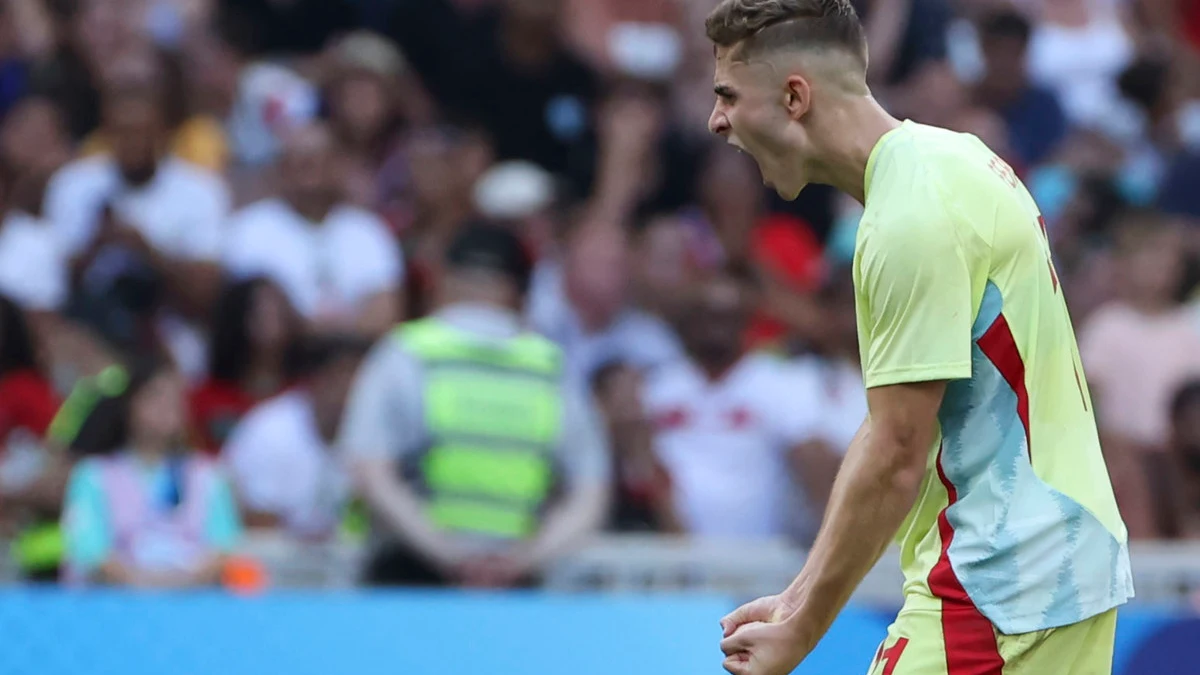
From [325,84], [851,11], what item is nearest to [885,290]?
[851,11]

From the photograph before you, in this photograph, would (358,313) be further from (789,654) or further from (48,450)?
(789,654)

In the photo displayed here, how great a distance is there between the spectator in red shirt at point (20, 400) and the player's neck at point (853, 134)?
4.90m

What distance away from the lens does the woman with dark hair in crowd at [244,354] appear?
8.05m

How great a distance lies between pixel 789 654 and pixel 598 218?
Answer: 19.6 ft

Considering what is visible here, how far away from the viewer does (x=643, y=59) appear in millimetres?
10320

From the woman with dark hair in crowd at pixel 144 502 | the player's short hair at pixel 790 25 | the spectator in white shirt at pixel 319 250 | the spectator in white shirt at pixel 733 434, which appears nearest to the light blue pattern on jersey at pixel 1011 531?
the player's short hair at pixel 790 25

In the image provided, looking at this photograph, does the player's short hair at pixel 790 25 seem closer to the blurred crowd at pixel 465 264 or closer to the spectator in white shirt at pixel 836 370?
the blurred crowd at pixel 465 264

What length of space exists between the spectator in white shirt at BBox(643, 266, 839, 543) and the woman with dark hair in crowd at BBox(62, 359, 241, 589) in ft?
7.02

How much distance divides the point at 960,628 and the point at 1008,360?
0.51 metres

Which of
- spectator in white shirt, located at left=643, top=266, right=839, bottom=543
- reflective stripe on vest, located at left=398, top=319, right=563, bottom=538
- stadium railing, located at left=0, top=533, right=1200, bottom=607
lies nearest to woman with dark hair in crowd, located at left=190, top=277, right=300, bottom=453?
stadium railing, located at left=0, top=533, right=1200, bottom=607

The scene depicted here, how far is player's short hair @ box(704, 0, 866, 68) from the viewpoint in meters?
3.40

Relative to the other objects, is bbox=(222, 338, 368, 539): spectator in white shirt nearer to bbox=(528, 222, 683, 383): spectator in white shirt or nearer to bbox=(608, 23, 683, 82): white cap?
bbox=(528, 222, 683, 383): spectator in white shirt

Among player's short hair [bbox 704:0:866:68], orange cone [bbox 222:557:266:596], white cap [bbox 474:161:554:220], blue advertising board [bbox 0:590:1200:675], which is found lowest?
blue advertising board [bbox 0:590:1200:675]

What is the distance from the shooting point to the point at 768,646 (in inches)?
131
